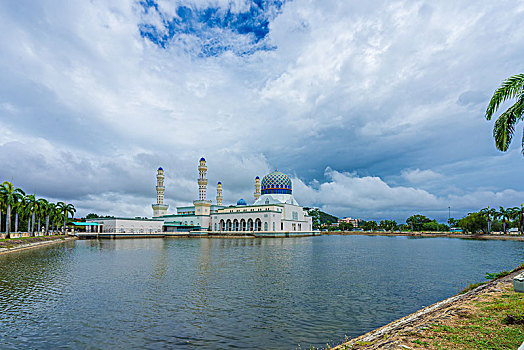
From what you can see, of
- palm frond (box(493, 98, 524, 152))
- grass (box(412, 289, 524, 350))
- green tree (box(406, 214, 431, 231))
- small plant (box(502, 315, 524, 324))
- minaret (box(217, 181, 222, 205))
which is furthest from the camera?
green tree (box(406, 214, 431, 231))

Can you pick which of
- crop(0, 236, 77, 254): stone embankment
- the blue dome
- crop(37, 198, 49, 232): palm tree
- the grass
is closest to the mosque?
the blue dome

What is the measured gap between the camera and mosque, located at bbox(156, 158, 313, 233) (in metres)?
85.2

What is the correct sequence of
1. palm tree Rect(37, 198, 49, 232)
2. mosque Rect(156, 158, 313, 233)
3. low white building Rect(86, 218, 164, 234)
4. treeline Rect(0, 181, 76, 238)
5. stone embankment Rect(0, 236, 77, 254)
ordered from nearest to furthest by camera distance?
stone embankment Rect(0, 236, 77, 254) → treeline Rect(0, 181, 76, 238) → palm tree Rect(37, 198, 49, 232) → low white building Rect(86, 218, 164, 234) → mosque Rect(156, 158, 313, 233)

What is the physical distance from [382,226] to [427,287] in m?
125

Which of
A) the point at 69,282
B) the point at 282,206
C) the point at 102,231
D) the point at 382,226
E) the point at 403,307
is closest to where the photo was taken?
the point at 403,307

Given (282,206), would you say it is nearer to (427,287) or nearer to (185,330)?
(427,287)

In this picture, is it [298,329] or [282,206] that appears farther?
[282,206]

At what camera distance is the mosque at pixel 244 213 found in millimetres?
85188

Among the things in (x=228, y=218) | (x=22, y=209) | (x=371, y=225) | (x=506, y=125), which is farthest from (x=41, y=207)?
(x=371, y=225)

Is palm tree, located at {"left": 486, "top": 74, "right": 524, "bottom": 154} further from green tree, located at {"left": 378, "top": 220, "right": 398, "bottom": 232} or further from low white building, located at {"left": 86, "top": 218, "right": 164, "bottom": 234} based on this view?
green tree, located at {"left": 378, "top": 220, "right": 398, "bottom": 232}

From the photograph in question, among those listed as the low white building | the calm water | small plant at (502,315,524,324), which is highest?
the low white building

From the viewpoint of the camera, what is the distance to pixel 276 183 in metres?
93.1

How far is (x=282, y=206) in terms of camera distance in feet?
284

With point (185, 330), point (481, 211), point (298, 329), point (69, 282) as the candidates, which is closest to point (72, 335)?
point (185, 330)
